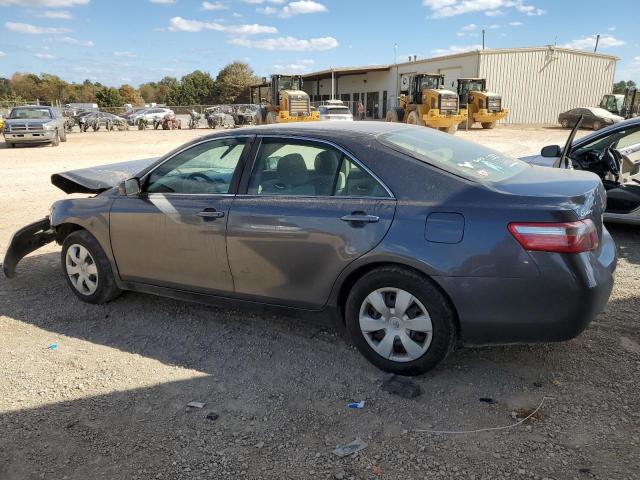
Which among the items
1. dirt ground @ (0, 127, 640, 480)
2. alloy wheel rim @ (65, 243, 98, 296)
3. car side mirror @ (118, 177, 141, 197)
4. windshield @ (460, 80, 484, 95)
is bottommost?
dirt ground @ (0, 127, 640, 480)

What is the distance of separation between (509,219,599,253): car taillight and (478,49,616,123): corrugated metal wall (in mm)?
37885

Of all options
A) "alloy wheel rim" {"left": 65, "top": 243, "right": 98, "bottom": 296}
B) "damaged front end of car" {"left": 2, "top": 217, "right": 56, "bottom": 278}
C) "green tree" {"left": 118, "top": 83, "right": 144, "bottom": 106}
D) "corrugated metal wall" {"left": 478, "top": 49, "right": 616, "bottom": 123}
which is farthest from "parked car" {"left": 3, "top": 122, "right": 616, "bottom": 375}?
"green tree" {"left": 118, "top": 83, "right": 144, "bottom": 106}

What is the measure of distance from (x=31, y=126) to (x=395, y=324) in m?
21.7

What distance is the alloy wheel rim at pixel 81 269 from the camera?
457 centimetres

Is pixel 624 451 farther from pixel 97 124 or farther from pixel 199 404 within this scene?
pixel 97 124

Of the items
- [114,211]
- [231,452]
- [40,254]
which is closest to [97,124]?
[40,254]

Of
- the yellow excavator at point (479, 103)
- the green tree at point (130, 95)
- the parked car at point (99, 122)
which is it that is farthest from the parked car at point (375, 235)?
the green tree at point (130, 95)

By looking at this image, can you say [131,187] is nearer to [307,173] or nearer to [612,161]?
[307,173]

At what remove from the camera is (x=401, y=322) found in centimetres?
327

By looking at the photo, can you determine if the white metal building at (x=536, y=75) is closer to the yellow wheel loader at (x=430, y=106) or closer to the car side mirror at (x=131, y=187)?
the yellow wheel loader at (x=430, y=106)

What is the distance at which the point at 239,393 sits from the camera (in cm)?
332

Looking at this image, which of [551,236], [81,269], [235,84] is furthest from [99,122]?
[235,84]

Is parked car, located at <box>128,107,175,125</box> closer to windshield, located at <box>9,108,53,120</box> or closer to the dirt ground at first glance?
windshield, located at <box>9,108,53,120</box>

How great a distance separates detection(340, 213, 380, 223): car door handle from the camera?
10.7ft
